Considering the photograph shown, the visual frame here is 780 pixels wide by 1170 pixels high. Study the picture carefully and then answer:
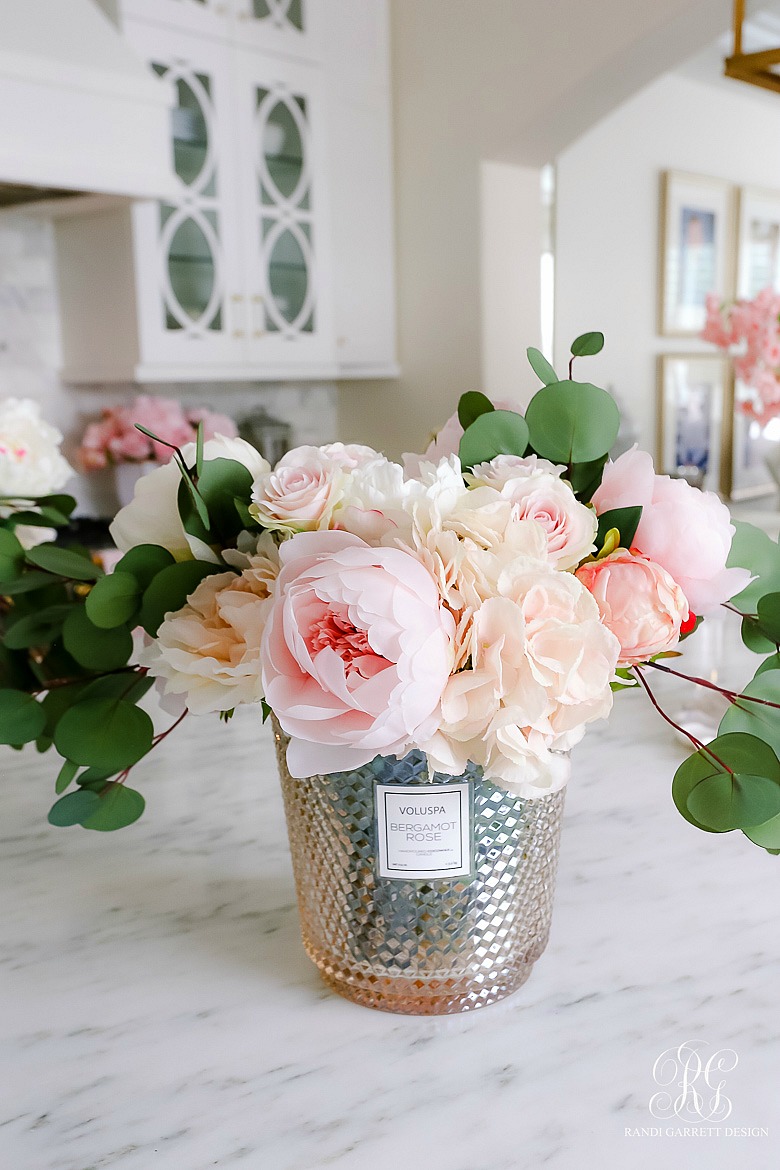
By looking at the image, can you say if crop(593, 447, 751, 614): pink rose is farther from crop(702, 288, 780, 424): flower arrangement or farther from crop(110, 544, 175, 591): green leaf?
crop(702, 288, 780, 424): flower arrangement

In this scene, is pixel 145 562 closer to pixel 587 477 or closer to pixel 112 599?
pixel 112 599

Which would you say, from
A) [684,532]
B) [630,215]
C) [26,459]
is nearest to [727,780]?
[684,532]

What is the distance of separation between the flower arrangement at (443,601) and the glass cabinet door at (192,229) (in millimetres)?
2319

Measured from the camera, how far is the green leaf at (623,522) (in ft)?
1.71

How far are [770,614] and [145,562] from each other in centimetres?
33

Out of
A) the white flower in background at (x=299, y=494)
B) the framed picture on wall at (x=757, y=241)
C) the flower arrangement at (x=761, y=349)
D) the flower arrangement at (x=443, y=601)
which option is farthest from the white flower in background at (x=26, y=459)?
the framed picture on wall at (x=757, y=241)

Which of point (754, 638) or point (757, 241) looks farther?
point (757, 241)

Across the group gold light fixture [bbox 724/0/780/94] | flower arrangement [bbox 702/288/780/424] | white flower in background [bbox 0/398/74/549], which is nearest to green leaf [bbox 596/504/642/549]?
white flower in background [bbox 0/398/74/549]

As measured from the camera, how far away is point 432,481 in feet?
1.63

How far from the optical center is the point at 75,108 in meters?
2.20

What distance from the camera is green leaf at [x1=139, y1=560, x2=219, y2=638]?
56 cm

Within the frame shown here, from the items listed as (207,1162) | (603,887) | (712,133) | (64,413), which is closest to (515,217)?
(64,413)

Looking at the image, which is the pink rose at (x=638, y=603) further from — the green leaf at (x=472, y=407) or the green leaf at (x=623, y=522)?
the green leaf at (x=472, y=407)

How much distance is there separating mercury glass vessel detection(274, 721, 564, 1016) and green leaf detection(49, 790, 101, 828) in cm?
12
